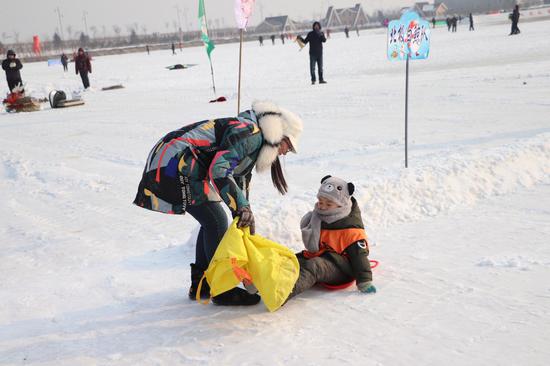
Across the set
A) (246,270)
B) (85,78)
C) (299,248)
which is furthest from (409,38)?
(85,78)

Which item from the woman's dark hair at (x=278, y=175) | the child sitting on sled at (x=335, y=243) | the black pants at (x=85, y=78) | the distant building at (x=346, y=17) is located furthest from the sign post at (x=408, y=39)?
the distant building at (x=346, y=17)

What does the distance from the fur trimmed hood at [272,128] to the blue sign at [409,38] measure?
3290 millimetres

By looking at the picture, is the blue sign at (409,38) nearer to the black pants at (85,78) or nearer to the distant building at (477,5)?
the black pants at (85,78)

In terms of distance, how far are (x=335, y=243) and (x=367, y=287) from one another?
0.36 m

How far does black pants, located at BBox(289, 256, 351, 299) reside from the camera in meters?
3.52

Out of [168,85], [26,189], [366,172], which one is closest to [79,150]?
[26,189]

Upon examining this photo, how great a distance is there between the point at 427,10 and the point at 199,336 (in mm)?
105594

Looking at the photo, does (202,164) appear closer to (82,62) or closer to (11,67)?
(11,67)

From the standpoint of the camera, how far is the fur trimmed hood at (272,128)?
3.22 metres

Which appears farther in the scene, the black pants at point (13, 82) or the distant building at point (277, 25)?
the distant building at point (277, 25)

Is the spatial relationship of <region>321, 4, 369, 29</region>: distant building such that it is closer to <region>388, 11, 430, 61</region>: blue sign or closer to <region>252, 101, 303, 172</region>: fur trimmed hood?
<region>388, 11, 430, 61</region>: blue sign

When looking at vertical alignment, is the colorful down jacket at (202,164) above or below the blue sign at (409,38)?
below

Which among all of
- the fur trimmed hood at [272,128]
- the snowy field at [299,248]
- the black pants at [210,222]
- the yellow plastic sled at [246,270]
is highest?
the fur trimmed hood at [272,128]

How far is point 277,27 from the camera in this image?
114188 millimetres
